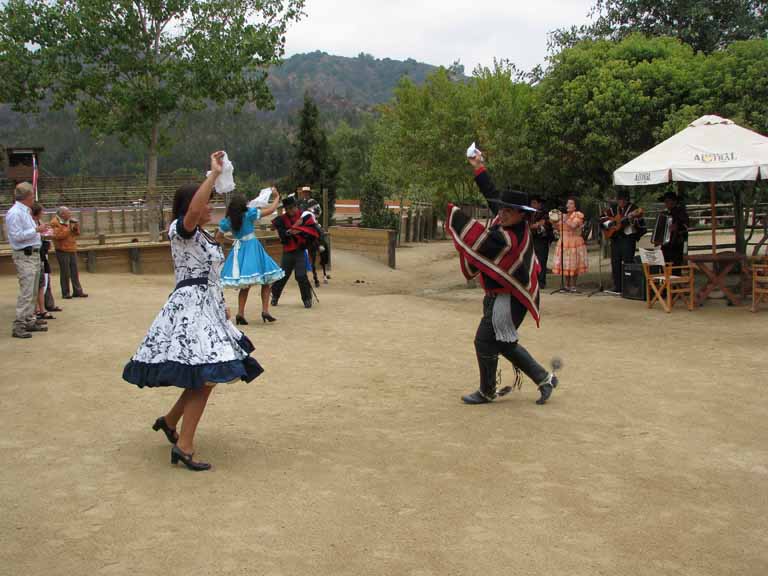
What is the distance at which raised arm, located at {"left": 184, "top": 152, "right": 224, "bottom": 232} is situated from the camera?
5.10m

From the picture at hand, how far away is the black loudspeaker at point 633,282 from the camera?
14.7 m

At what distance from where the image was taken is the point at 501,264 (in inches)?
271

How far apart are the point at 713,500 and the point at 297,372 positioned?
181 inches

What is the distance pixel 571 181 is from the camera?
18.4 metres

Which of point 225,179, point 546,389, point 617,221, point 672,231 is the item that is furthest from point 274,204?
point 617,221

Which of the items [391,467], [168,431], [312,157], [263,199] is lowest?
[391,467]

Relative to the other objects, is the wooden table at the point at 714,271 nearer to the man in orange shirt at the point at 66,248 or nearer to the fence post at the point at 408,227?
the man in orange shirt at the point at 66,248

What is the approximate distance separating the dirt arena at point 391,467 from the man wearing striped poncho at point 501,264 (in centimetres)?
58

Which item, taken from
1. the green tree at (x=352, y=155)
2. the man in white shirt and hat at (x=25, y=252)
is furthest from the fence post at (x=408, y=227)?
the green tree at (x=352, y=155)

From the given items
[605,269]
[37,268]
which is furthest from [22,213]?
[605,269]

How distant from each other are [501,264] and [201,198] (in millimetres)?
2707

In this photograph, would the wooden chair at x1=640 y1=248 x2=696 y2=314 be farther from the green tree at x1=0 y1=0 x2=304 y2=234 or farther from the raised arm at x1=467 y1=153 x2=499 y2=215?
the green tree at x1=0 y1=0 x2=304 y2=234

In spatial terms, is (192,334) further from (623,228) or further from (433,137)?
(433,137)

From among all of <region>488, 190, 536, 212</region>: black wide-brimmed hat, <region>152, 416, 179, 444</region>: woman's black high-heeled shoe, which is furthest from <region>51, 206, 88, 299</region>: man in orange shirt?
<region>488, 190, 536, 212</region>: black wide-brimmed hat
